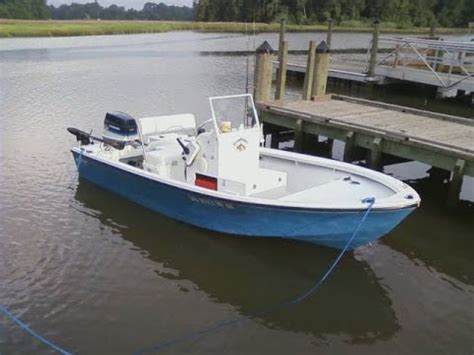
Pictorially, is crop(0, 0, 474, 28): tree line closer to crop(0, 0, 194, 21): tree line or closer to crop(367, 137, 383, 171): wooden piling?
crop(0, 0, 194, 21): tree line

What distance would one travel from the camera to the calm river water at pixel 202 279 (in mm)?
6863

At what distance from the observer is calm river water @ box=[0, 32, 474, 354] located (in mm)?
6863

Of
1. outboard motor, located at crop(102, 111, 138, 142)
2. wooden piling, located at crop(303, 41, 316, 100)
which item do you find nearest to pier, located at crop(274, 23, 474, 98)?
wooden piling, located at crop(303, 41, 316, 100)

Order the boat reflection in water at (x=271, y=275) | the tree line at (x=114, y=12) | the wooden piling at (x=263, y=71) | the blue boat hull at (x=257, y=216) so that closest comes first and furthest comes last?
the boat reflection in water at (x=271, y=275) → the blue boat hull at (x=257, y=216) → the wooden piling at (x=263, y=71) → the tree line at (x=114, y=12)

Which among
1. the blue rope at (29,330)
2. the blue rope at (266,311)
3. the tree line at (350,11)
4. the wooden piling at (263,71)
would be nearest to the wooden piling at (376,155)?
the blue rope at (266,311)

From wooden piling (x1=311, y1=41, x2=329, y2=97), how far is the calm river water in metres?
3.78

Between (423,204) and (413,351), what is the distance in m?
5.15

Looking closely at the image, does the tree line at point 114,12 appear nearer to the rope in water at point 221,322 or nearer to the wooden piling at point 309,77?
the wooden piling at point 309,77

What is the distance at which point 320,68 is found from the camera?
15414mm

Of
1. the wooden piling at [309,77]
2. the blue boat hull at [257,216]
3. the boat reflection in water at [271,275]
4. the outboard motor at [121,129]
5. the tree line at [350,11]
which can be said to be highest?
the tree line at [350,11]

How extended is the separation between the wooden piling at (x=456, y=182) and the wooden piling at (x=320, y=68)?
6.33m

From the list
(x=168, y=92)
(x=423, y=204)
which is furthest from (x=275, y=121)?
(x=168, y=92)

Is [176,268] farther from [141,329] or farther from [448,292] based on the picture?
[448,292]

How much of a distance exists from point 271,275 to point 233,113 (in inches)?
123
